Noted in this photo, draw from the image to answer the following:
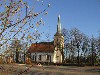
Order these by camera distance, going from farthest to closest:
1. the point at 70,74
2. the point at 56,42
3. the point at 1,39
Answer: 1. the point at 56,42
2. the point at 70,74
3. the point at 1,39

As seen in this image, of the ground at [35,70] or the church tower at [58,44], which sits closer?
the ground at [35,70]

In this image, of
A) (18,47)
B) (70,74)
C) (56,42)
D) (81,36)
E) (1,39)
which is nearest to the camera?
(1,39)

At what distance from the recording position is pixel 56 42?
88750 millimetres

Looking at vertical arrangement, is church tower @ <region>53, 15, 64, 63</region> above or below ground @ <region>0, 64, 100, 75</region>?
above

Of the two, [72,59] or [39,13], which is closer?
[39,13]

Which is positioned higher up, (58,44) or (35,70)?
(58,44)

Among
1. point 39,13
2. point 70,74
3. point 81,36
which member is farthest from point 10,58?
point 81,36

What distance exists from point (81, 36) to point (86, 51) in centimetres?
752

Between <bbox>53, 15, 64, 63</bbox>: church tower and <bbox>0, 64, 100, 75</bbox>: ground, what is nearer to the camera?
<bbox>0, 64, 100, 75</bbox>: ground

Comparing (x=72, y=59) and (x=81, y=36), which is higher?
(x=81, y=36)

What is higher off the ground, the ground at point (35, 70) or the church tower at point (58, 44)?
the church tower at point (58, 44)

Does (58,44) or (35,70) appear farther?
(58,44)

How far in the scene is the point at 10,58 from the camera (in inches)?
190

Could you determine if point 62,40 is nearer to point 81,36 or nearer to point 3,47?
point 81,36
